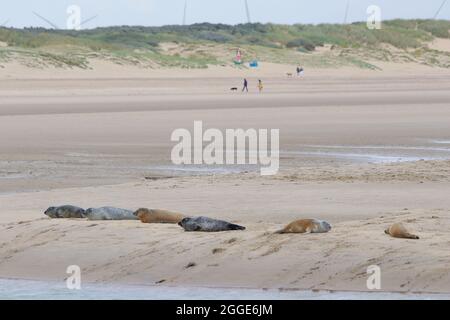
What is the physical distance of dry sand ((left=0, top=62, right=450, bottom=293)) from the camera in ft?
31.1

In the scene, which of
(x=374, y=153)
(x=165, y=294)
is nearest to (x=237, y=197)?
(x=165, y=294)

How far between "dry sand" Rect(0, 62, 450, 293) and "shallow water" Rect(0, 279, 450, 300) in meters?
0.16

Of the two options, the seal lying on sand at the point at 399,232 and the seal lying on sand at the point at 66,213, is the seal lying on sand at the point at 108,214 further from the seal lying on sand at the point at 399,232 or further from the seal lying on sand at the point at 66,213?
the seal lying on sand at the point at 399,232

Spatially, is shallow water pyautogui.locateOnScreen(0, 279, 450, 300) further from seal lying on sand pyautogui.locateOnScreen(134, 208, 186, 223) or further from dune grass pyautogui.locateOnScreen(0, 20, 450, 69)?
dune grass pyautogui.locateOnScreen(0, 20, 450, 69)

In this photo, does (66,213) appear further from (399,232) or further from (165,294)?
(399,232)

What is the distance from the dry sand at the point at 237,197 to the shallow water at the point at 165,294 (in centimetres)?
16

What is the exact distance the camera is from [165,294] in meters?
8.99

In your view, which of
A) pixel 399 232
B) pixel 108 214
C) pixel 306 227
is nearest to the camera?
pixel 399 232

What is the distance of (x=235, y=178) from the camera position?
15578mm

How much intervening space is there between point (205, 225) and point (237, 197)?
3025 millimetres

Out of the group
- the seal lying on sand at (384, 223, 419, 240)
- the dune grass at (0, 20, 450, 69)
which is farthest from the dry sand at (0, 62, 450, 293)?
the dune grass at (0, 20, 450, 69)

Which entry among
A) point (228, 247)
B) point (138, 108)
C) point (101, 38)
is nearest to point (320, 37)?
point (101, 38)

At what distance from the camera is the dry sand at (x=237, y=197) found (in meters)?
9.47
